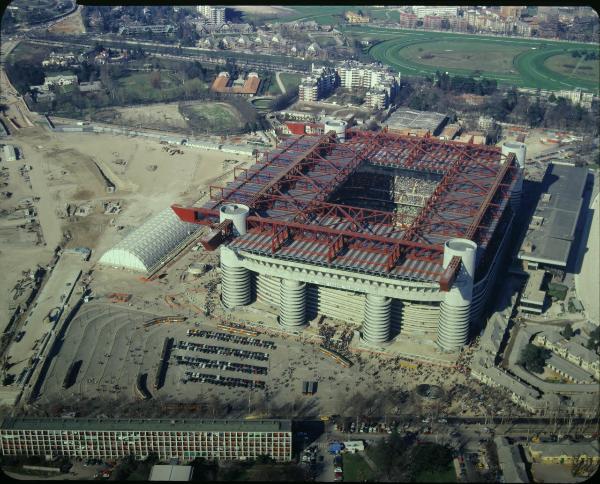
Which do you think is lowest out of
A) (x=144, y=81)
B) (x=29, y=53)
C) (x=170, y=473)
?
(x=144, y=81)

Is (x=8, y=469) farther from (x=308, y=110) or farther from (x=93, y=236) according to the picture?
(x=308, y=110)

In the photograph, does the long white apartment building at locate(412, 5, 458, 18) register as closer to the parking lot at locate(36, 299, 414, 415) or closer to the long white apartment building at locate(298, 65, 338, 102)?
the long white apartment building at locate(298, 65, 338, 102)

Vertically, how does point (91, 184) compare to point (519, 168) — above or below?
below

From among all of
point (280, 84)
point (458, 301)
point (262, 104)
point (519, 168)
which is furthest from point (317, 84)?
point (458, 301)

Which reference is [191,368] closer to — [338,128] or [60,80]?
[338,128]

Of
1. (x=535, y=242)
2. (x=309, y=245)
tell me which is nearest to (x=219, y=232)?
(x=309, y=245)

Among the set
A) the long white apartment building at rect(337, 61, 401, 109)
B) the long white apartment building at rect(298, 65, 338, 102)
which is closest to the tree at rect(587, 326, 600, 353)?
the long white apartment building at rect(337, 61, 401, 109)

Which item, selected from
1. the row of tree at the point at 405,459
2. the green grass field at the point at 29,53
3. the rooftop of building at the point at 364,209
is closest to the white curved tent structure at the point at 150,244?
the rooftop of building at the point at 364,209

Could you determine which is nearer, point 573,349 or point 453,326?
point 573,349
